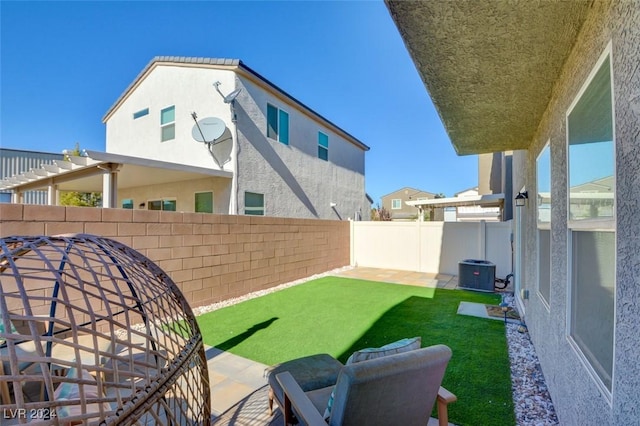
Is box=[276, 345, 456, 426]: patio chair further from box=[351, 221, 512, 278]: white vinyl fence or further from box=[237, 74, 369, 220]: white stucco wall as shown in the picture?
box=[351, 221, 512, 278]: white vinyl fence

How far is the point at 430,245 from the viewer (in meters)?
11.3

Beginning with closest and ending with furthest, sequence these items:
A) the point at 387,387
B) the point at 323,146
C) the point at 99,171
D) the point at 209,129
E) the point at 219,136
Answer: the point at 387,387 → the point at 99,171 → the point at 219,136 → the point at 209,129 → the point at 323,146

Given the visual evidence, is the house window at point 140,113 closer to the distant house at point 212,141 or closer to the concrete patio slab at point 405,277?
the distant house at point 212,141

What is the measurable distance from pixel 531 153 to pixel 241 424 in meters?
5.97

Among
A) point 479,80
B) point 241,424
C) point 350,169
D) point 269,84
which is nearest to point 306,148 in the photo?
point 269,84

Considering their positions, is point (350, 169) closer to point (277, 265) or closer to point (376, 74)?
point (376, 74)

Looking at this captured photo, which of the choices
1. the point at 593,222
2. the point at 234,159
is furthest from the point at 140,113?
the point at 593,222

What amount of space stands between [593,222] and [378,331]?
154 inches

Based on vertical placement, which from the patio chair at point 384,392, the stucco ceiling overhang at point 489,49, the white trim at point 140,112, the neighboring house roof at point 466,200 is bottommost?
the patio chair at point 384,392

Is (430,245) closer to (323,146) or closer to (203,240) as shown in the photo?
(323,146)

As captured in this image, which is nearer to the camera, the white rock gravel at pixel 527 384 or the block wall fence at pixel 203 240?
the white rock gravel at pixel 527 384

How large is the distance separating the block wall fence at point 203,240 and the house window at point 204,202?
254cm

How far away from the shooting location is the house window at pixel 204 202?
9789 millimetres

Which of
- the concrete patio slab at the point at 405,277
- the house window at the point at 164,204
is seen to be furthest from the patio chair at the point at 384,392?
the house window at the point at 164,204
